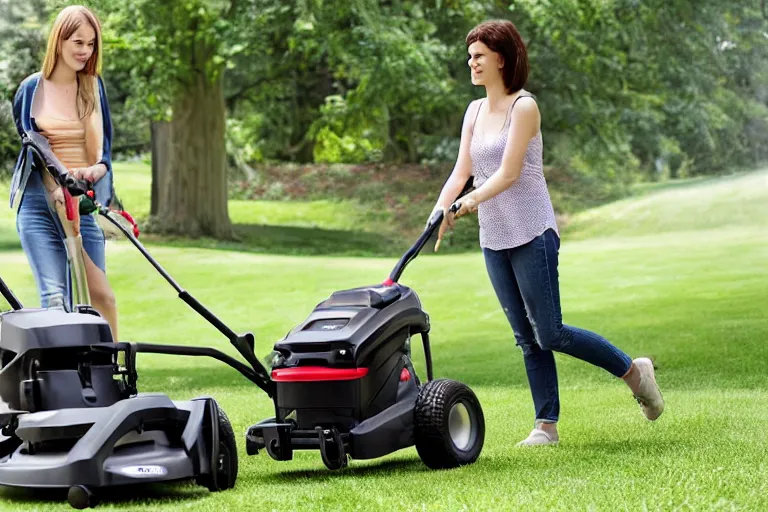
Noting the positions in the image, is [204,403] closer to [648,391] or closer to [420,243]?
[420,243]

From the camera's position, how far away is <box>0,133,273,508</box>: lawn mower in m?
3.64

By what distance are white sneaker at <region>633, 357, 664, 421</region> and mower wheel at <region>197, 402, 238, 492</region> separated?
162 centimetres

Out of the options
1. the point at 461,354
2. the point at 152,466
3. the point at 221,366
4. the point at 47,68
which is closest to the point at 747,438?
A: the point at 152,466

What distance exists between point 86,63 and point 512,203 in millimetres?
1710

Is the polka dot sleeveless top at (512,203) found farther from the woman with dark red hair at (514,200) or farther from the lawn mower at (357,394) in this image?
the lawn mower at (357,394)

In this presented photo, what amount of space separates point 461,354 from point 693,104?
449 inches

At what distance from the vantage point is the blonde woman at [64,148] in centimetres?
484

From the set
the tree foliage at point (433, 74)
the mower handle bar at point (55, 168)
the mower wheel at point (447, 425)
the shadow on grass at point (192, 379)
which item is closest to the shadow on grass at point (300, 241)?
the tree foliage at point (433, 74)

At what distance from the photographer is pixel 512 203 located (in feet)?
15.0

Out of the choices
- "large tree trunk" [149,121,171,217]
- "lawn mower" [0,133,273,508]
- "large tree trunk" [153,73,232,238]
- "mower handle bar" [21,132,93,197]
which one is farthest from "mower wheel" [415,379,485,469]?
"large tree trunk" [149,121,171,217]

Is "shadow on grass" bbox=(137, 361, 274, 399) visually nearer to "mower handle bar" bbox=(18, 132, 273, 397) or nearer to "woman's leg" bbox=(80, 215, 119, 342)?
"woman's leg" bbox=(80, 215, 119, 342)

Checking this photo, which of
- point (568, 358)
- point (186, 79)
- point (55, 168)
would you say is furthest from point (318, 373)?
point (186, 79)

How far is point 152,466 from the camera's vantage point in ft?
12.2

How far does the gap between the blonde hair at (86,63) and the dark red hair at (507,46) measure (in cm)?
139
